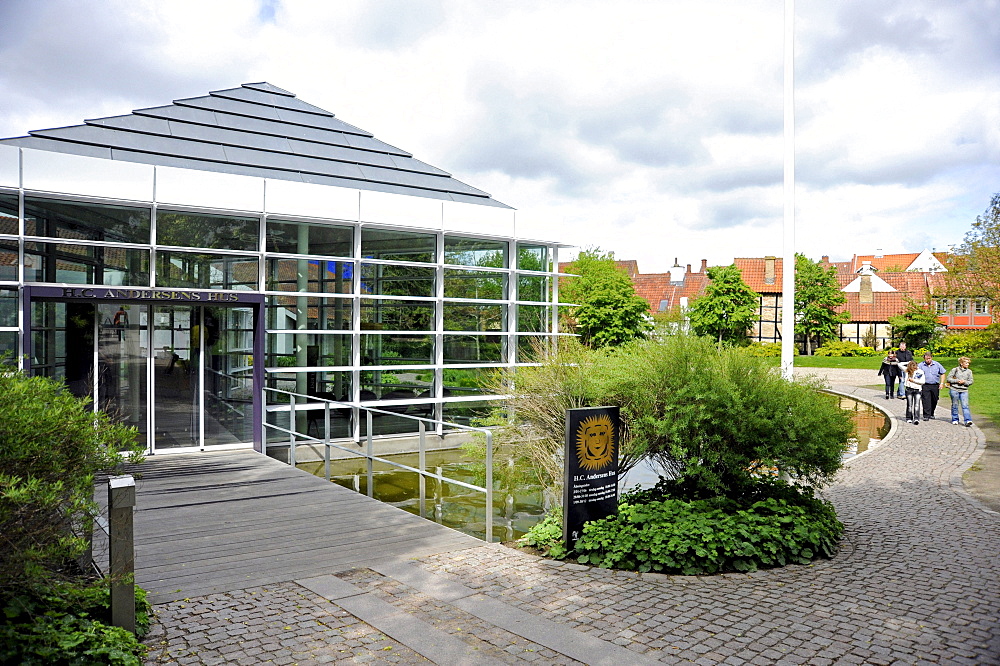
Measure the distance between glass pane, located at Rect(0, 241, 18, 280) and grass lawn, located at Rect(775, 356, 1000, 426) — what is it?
1161cm

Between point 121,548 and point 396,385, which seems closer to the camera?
point 121,548

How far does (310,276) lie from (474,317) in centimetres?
417

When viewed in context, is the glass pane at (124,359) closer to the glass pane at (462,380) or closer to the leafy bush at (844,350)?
the glass pane at (462,380)

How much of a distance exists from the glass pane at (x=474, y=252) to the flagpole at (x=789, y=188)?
25.5 feet

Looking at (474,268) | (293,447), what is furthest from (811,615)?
(474,268)

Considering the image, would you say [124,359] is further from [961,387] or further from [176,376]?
[961,387]

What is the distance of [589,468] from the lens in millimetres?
7852

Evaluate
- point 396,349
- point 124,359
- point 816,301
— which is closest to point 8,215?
point 124,359

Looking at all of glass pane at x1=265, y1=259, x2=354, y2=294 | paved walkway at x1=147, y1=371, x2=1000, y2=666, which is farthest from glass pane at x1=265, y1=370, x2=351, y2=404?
paved walkway at x1=147, y1=371, x2=1000, y2=666

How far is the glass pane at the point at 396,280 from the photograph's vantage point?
1691 cm

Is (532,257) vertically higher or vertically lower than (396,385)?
higher

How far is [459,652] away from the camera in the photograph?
517cm

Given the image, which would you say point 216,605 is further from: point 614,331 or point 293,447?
point 614,331

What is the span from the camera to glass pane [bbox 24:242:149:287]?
12750 millimetres
